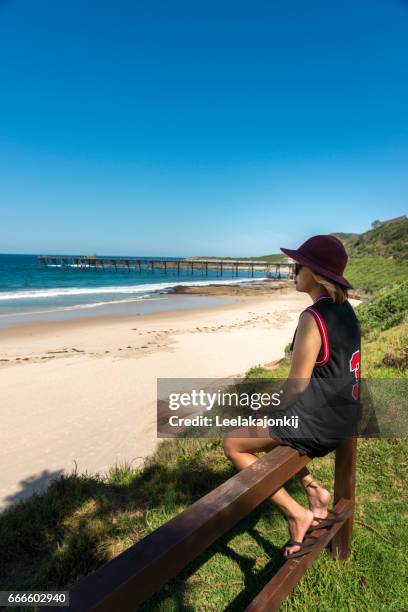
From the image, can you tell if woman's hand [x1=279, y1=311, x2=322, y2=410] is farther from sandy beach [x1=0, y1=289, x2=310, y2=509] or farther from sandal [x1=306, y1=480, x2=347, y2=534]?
sandy beach [x1=0, y1=289, x2=310, y2=509]

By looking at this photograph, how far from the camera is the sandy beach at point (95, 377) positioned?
Answer: 5.57 meters

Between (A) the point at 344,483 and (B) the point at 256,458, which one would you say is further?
(A) the point at 344,483

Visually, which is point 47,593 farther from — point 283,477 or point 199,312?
point 199,312

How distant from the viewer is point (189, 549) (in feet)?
3.76

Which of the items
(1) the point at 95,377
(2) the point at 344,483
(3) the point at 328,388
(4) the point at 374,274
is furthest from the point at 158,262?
(3) the point at 328,388

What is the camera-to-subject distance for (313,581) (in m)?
2.38

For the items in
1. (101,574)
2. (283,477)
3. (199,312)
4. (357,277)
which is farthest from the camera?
(357,277)

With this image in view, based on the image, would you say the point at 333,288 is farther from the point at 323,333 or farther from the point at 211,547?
the point at 211,547

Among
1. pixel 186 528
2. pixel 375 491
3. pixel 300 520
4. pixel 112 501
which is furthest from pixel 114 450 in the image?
pixel 186 528

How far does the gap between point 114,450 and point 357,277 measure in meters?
29.1

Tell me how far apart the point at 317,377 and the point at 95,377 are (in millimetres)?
8317

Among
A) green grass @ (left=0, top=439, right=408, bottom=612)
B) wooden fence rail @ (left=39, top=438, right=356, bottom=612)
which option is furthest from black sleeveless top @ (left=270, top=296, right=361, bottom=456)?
green grass @ (left=0, top=439, right=408, bottom=612)

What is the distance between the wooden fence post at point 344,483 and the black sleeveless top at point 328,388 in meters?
0.34

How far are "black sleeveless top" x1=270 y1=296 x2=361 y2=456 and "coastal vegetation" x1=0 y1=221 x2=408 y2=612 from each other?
1146 millimetres
